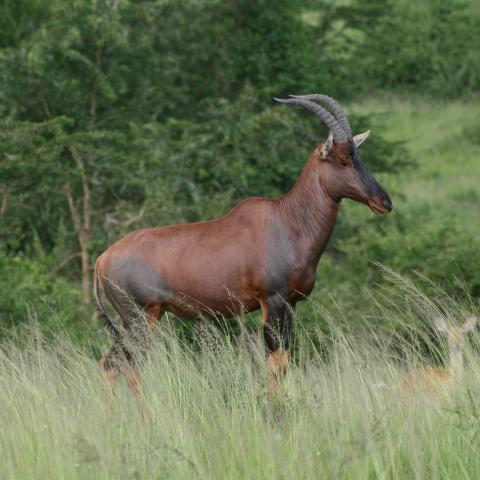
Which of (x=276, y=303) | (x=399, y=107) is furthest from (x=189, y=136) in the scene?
(x=399, y=107)

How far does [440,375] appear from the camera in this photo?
6.30 m

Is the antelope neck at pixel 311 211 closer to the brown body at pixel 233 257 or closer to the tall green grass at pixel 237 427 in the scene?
the brown body at pixel 233 257

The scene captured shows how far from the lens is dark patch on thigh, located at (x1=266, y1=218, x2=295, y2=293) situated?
7281 millimetres

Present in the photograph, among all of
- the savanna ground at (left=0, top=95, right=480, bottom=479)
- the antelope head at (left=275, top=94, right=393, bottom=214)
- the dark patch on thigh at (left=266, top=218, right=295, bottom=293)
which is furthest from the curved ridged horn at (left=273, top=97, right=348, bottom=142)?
the savanna ground at (left=0, top=95, right=480, bottom=479)

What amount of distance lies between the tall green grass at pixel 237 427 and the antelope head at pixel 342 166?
136cm

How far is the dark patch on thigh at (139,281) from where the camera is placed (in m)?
7.43

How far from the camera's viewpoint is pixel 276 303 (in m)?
7.27

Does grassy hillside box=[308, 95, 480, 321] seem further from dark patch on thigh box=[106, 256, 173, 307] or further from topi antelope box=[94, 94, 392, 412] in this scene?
dark patch on thigh box=[106, 256, 173, 307]

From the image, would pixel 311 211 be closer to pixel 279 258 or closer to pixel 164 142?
pixel 279 258

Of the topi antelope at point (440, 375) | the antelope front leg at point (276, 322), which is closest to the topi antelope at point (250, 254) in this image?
the antelope front leg at point (276, 322)

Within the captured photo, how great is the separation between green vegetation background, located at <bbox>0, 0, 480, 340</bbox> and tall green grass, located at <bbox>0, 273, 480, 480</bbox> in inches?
144

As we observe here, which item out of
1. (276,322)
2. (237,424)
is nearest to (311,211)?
(276,322)

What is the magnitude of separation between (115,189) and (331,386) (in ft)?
33.7

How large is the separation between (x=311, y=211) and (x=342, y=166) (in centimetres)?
35
